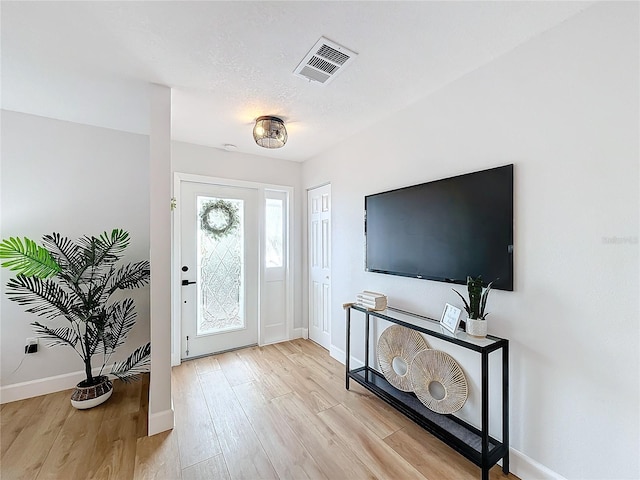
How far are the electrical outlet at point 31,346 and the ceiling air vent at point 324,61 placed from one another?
10.4 feet

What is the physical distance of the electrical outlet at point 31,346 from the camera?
7.65 ft

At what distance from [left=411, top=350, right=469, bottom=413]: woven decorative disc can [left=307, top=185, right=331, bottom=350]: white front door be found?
4.81ft

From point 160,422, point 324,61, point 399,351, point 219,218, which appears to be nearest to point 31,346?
point 160,422

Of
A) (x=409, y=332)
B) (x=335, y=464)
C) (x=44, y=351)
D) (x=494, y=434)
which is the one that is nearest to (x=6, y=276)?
(x=44, y=351)

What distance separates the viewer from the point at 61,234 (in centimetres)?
247

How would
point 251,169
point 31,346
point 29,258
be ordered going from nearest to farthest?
point 29,258
point 31,346
point 251,169

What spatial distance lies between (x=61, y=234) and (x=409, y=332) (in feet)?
10.7

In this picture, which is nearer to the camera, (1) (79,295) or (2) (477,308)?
(2) (477,308)

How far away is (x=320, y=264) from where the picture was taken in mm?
3480

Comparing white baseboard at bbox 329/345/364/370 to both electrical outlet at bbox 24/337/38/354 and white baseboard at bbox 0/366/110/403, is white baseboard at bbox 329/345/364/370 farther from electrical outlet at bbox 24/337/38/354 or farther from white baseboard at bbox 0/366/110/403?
electrical outlet at bbox 24/337/38/354

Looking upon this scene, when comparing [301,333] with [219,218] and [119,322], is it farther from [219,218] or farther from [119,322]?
[119,322]

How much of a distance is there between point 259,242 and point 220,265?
55 centimetres

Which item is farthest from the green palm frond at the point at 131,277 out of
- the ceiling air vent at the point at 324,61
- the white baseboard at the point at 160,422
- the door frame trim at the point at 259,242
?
the ceiling air vent at the point at 324,61

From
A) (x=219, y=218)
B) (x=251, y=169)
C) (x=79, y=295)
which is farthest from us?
(x=251, y=169)
